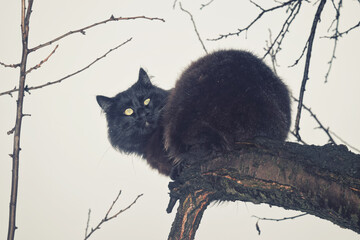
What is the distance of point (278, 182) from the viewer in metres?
Answer: 1.74

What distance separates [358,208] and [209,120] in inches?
44.1

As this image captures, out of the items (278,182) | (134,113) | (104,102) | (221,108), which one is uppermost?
(104,102)

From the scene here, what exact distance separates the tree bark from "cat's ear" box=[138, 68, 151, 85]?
2010 millimetres

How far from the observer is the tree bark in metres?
1.54

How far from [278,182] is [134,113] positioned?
7.50 feet

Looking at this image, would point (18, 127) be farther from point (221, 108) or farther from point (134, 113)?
point (134, 113)

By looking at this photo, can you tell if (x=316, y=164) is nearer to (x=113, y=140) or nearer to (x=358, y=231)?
(x=358, y=231)

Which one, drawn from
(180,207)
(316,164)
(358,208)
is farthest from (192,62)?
(358,208)

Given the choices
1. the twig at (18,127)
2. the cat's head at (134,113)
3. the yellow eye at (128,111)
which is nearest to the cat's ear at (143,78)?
the cat's head at (134,113)

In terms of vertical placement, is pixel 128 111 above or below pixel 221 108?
above

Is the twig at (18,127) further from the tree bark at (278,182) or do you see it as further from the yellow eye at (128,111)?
the yellow eye at (128,111)

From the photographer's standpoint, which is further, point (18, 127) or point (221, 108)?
point (221, 108)

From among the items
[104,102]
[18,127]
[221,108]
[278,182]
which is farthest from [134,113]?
[18,127]

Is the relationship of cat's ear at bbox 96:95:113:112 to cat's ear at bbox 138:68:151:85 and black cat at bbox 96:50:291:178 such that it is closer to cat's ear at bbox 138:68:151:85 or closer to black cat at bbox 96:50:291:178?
cat's ear at bbox 138:68:151:85
